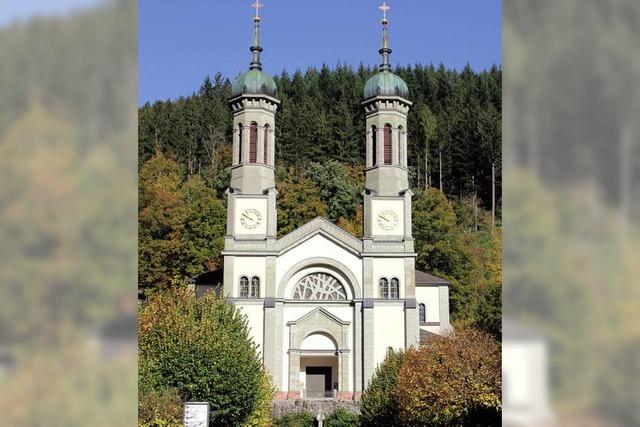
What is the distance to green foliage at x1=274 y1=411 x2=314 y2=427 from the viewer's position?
3716 centimetres

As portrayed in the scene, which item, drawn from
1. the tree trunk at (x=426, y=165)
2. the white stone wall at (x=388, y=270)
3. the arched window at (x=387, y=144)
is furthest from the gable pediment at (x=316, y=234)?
the tree trunk at (x=426, y=165)

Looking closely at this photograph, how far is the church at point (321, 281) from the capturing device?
41.6 m

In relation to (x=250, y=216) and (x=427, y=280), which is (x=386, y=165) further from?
(x=427, y=280)

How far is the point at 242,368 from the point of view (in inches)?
1208

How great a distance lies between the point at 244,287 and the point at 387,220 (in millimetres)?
9612

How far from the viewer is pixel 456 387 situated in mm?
26562

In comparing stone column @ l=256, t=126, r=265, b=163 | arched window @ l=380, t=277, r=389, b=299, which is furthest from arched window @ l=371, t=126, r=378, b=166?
arched window @ l=380, t=277, r=389, b=299

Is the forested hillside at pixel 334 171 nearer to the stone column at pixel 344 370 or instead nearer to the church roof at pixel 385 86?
the stone column at pixel 344 370

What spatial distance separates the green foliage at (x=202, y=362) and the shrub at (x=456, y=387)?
667cm

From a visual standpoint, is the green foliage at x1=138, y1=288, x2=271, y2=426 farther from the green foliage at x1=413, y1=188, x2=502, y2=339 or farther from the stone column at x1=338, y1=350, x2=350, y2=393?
the green foliage at x1=413, y1=188, x2=502, y2=339

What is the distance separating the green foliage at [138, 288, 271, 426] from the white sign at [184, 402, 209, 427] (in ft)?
24.3
